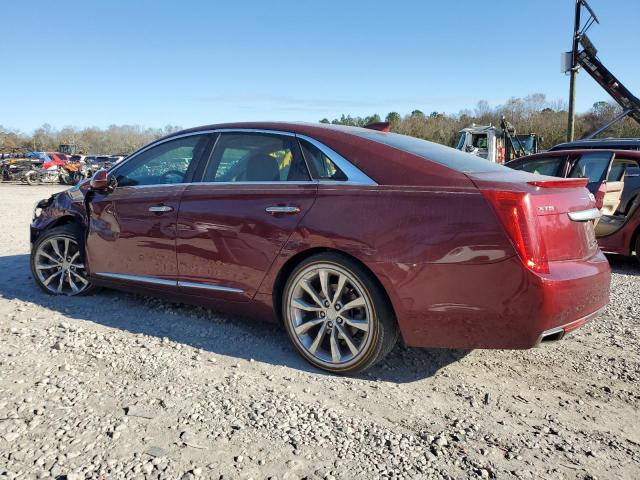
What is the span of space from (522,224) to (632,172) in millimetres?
5061

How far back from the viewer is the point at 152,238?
417 cm

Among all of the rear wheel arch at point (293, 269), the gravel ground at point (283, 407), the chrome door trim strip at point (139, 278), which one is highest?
the rear wheel arch at point (293, 269)

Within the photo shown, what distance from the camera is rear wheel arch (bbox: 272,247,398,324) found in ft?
10.3

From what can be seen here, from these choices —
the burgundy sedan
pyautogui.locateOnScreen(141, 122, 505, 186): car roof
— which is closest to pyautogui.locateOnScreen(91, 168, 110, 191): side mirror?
the burgundy sedan

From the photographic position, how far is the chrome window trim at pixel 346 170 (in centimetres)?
324

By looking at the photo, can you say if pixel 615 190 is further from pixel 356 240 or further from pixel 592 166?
pixel 356 240

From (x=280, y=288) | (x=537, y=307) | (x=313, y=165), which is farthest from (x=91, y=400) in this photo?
(x=537, y=307)

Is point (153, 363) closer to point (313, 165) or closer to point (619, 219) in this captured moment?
point (313, 165)

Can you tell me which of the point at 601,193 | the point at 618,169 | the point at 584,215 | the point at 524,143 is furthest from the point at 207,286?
the point at 524,143

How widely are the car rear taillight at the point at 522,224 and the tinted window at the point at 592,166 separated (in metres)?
4.58

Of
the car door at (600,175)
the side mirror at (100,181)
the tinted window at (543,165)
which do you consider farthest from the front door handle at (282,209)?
the tinted window at (543,165)

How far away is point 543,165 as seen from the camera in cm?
753

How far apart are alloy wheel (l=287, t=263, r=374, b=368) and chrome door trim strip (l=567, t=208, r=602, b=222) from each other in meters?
1.30

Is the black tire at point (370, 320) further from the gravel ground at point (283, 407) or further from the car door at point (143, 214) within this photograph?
the car door at point (143, 214)
